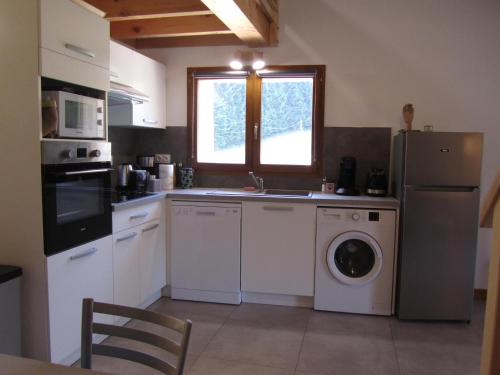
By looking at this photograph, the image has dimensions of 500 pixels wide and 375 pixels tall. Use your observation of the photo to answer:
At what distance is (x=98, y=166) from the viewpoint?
253 cm

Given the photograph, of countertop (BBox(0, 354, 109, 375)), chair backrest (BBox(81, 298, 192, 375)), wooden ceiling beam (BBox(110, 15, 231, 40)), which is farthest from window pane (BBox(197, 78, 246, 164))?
countertop (BBox(0, 354, 109, 375))

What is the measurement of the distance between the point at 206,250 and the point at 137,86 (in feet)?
4.83

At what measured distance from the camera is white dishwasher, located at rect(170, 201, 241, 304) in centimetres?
338

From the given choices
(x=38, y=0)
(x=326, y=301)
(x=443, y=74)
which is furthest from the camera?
(x=443, y=74)

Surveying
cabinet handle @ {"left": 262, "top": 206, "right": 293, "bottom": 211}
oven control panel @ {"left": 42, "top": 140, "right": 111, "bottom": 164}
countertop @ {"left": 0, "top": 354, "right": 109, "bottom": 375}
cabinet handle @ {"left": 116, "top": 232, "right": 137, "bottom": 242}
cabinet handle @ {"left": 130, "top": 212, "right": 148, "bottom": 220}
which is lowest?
cabinet handle @ {"left": 116, "top": 232, "right": 137, "bottom": 242}

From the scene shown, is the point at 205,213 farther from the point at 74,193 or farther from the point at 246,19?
the point at 246,19

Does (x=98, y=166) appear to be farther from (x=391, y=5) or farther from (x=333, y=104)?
(x=391, y=5)

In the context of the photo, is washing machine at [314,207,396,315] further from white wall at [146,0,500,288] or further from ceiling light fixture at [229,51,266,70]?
ceiling light fixture at [229,51,266,70]

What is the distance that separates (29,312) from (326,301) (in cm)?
211

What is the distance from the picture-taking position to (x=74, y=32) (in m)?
2.26

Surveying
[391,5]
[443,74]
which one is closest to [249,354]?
[443,74]

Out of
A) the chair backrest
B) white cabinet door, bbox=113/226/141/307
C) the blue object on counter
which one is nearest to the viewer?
the chair backrest

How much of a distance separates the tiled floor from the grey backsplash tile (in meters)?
1.15

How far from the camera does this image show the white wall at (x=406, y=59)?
3514mm
